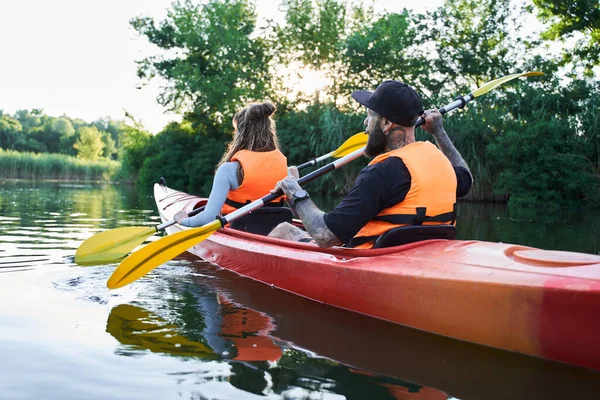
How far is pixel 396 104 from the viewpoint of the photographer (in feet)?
9.86

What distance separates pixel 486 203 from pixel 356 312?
1326 centimetres

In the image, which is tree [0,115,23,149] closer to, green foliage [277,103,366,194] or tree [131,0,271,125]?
tree [131,0,271,125]

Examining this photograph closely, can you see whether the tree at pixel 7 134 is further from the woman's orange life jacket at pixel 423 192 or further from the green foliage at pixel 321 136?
the woman's orange life jacket at pixel 423 192

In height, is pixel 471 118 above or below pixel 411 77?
below

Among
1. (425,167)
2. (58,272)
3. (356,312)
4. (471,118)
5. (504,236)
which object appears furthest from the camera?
(471,118)

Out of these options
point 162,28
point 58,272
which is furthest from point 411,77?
point 58,272

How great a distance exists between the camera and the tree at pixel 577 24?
60.8ft

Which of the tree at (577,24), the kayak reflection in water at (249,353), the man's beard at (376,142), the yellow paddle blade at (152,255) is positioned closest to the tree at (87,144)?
the tree at (577,24)

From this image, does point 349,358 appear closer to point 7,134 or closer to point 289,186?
point 289,186

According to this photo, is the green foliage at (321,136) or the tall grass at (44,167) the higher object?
the green foliage at (321,136)

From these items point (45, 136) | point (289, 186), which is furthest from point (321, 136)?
point (45, 136)

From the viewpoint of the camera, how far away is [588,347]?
7.64ft

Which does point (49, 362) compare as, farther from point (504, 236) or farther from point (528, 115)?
point (528, 115)

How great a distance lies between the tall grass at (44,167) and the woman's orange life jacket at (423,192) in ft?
80.4
